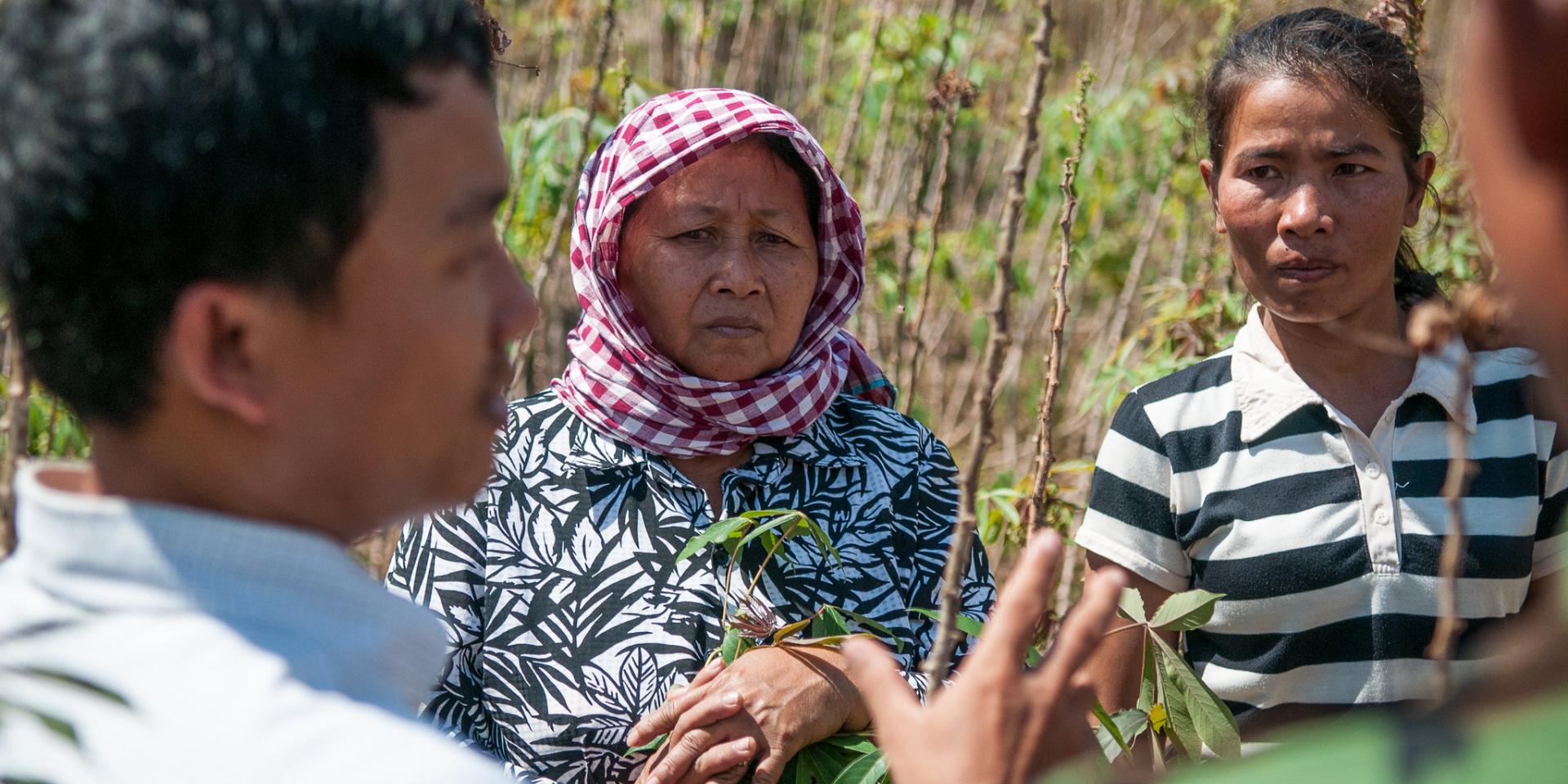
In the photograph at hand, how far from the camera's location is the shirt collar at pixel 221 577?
727 mm

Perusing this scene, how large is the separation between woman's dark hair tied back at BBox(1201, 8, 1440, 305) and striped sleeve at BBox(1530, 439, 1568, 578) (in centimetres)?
33

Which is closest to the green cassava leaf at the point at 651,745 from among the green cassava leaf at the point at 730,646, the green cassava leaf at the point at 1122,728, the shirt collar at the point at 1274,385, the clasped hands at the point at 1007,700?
the green cassava leaf at the point at 730,646

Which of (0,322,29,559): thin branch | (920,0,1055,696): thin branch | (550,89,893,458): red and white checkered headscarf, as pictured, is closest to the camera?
(920,0,1055,696): thin branch

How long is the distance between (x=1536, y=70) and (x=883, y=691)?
516 mm

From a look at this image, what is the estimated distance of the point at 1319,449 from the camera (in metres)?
1.78

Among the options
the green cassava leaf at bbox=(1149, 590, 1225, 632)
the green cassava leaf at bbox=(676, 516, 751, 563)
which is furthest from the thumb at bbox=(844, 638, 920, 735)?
the green cassava leaf at bbox=(1149, 590, 1225, 632)

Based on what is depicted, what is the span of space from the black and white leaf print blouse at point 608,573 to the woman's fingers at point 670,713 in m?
0.05

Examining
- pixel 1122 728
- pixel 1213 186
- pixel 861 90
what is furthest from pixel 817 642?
pixel 861 90

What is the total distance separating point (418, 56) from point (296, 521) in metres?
0.30

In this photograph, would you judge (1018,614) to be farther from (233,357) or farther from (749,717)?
(749,717)

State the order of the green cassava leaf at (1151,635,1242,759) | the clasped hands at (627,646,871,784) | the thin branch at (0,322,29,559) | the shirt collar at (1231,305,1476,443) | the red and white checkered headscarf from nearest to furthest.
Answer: the thin branch at (0,322,29,559)
the green cassava leaf at (1151,635,1242,759)
the clasped hands at (627,646,871,784)
the shirt collar at (1231,305,1476,443)
the red and white checkered headscarf

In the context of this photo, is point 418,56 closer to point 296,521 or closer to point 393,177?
point 393,177

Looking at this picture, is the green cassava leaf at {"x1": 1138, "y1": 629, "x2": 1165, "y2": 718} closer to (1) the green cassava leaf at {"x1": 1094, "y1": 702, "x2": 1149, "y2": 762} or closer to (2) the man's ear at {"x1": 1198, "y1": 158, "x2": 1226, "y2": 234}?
(1) the green cassava leaf at {"x1": 1094, "y1": 702, "x2": 1149, "y2": 762}

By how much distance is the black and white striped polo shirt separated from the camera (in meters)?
1.71
